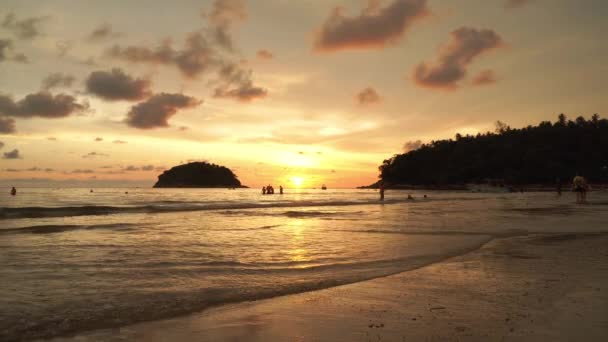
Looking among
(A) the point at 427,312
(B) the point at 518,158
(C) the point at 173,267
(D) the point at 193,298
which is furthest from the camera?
(B) the point at 518,158

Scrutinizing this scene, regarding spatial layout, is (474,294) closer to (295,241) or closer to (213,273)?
(213,273)

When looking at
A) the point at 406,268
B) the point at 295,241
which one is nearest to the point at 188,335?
the point at 406,268

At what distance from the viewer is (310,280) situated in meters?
8.52

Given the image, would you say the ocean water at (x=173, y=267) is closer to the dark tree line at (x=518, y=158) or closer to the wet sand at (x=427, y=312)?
the wet sand at (x=427, y=312)

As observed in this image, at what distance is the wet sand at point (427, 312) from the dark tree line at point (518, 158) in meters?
127

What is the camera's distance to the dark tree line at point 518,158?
137 meters

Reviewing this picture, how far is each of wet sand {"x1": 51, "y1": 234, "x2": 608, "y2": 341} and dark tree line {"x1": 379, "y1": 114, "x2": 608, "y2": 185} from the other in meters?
127

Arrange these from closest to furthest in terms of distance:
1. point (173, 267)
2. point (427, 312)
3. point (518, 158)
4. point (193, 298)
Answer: point (427, 312), point (193, 298), point (173, 267), point (518, 158)

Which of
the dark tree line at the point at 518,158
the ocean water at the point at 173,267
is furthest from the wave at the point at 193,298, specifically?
the dark tree line at the point at 518,158

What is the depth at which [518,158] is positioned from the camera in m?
148

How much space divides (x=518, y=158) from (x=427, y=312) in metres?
161

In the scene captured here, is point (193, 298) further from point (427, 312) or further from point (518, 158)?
point (518, 158)

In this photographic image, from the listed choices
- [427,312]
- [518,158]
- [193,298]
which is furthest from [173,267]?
[518,158]

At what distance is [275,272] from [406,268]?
10.4ft
